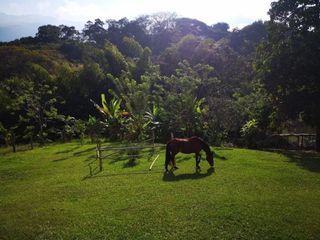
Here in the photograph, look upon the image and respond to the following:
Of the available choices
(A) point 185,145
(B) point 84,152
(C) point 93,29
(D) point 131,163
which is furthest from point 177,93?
(C) point 93,29

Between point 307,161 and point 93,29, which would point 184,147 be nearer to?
point 307,161

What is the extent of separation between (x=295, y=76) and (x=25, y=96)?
47.9ft

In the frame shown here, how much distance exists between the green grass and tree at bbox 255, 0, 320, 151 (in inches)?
138

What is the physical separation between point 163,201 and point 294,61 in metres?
9.73

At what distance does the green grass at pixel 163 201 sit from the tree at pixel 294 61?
351cm

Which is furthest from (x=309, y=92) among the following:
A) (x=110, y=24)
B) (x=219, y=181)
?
(x=110, y=24)

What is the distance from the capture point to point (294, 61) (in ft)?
49.5

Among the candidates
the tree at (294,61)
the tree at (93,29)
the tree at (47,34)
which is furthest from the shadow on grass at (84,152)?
the tree at (93,29)

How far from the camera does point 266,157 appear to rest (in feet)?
46.2

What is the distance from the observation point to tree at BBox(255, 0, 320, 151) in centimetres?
1484

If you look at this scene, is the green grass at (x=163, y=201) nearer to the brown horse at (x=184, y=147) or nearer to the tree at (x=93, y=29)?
the brown horse at (x=184, y=147)

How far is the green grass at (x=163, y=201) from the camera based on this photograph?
7090 millimetres

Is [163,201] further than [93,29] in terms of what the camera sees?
No

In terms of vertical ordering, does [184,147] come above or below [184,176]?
above
